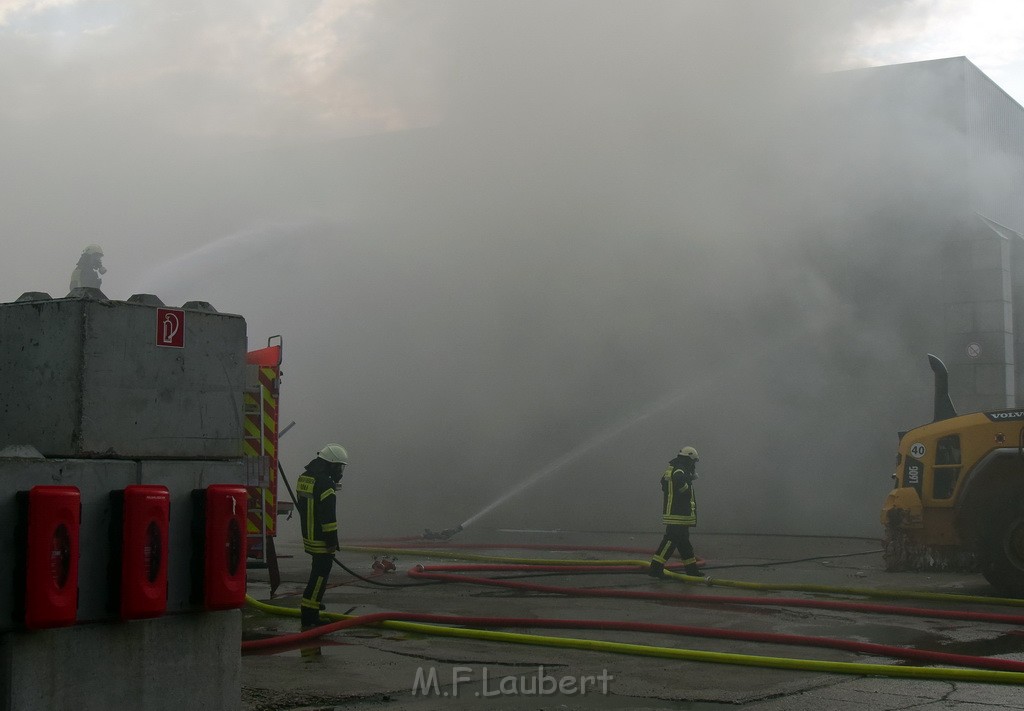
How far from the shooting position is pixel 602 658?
19.8 feet

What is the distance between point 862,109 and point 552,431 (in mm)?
7136

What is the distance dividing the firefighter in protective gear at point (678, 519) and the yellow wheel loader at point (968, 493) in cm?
190

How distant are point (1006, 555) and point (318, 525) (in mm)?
5652

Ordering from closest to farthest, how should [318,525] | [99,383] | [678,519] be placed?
[99,383] → [318,525] → [678,519]

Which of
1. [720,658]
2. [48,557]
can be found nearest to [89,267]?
[720,658]

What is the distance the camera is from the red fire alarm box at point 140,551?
8.03 ft

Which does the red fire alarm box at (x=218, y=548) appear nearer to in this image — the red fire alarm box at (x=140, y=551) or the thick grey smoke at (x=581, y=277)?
the red fire alarm box at (x=140, y=551)

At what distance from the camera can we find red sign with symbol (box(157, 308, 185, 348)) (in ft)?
9.00

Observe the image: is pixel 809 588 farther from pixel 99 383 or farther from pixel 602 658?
pixel 99 383

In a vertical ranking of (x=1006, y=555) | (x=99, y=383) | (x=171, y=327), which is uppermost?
(x=171, y=327)

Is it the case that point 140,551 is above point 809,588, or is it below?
above

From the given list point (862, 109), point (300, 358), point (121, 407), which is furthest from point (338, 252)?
point (121, 407)

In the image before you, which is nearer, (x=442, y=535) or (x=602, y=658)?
(x=602, y=658)

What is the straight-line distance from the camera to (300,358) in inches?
749
